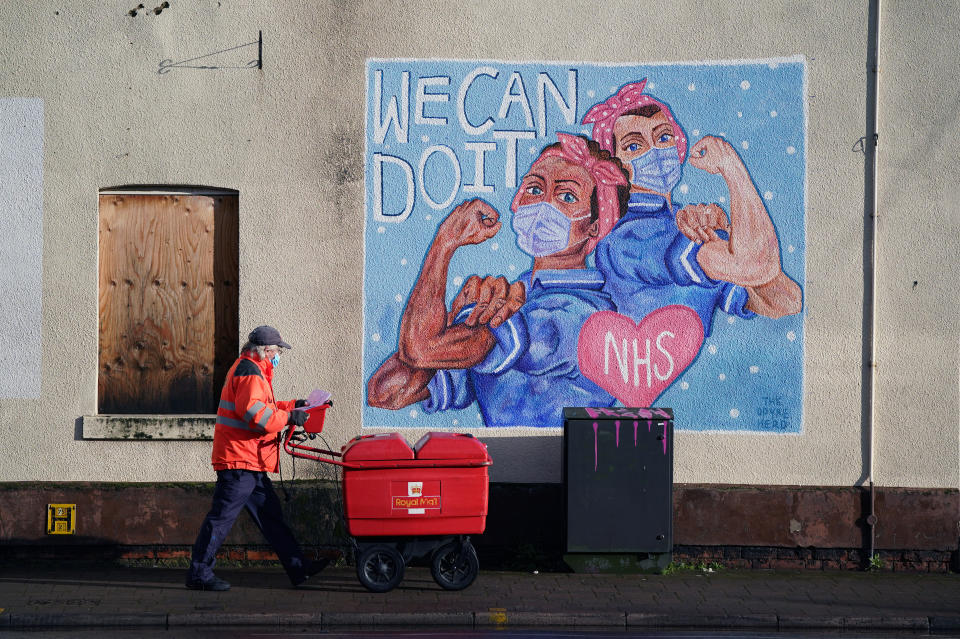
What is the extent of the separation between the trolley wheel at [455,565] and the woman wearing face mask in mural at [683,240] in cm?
251

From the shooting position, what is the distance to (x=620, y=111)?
9.15m

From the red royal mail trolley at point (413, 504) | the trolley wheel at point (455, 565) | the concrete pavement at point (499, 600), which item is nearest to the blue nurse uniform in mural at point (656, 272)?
the red royal mail trolley at point (413, 504)

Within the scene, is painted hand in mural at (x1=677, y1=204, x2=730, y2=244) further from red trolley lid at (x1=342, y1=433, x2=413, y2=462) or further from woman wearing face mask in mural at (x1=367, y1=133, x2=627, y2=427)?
red trolley lid at (x1=342, y1=433, x2=413, y2=462)

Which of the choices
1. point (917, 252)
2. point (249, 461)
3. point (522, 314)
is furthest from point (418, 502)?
point (917, 252)

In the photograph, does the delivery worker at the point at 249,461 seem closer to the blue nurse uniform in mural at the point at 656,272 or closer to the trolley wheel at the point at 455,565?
the trolley wheel at the point at 455,565

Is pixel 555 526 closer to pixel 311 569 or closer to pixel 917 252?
pixel 311 569

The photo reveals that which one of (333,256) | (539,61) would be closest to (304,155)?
(333,256)

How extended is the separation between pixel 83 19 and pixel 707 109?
537 centimetres

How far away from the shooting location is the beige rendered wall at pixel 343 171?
8992mm

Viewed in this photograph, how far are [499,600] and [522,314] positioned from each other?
8.20 feet

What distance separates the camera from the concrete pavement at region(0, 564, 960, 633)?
7371 mm

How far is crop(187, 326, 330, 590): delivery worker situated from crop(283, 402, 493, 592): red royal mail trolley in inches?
14.3

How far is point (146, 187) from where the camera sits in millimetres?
9117

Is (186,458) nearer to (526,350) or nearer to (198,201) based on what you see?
(198,201)
